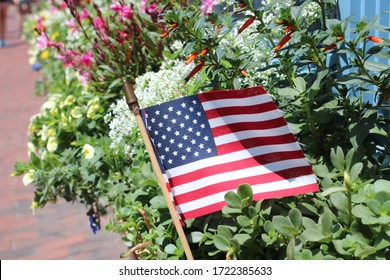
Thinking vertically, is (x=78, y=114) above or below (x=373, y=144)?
above

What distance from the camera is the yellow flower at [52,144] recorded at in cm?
395

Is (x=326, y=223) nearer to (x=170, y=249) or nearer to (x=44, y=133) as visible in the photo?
(x=170, y=249)

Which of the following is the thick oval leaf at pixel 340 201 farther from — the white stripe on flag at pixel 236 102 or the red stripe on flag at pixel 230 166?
the white stripe on flag at pixel 236 102

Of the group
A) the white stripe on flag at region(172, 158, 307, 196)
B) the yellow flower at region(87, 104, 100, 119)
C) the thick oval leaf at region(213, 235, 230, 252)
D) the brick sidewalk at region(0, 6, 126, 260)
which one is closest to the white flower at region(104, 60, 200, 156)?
the yellow flower at region(87, 104, 100, 119)

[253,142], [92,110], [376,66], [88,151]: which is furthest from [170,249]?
[92,110]

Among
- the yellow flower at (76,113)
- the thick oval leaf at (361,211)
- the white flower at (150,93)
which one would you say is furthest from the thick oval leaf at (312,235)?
the yellow flower at (76,113)

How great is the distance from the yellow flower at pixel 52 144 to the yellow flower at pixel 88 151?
1.17 ft

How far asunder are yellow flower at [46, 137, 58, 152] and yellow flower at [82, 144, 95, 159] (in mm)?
355

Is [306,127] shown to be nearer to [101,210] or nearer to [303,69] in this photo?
[303,69]

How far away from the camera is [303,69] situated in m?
2.99

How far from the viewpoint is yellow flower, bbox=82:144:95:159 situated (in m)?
3.60

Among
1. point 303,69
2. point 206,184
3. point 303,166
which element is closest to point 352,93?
point 303,69
